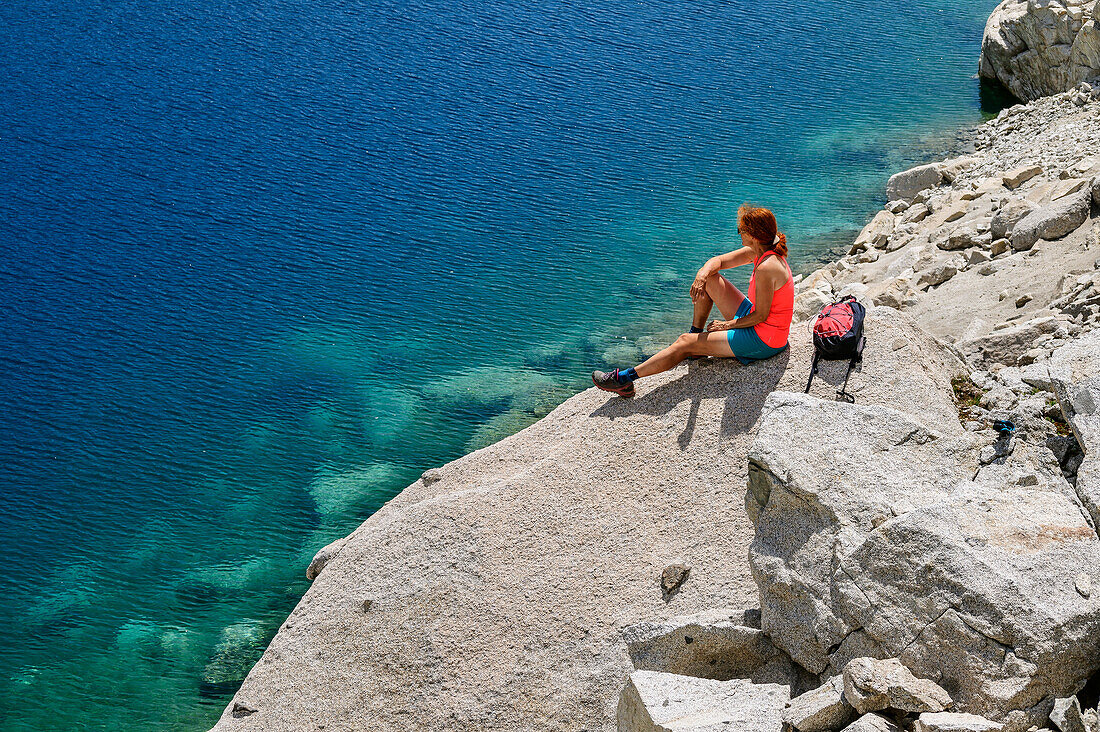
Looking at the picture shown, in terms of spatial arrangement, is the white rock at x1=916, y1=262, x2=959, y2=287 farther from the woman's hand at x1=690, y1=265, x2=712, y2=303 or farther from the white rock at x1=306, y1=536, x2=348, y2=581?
the white rock at x1=306, y1=536, x2=348, y2=581

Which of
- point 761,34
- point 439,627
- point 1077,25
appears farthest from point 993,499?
point 761,34

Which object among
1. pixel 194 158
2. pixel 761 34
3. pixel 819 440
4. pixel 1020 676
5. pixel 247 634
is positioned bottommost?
pixel 1020 676

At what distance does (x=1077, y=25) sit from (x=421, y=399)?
1953 centimetres

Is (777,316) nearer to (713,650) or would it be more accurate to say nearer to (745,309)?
(745,309)

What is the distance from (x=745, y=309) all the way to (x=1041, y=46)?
20.7 meters

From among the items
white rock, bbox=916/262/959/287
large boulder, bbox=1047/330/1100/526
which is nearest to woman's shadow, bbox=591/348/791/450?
large boulder, bbox=1047/330/1100/526

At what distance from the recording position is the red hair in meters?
10.3

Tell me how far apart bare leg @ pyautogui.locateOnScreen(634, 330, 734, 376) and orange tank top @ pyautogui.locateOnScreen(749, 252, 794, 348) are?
1.28 ft

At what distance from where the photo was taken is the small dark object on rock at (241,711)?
1070 centimetres

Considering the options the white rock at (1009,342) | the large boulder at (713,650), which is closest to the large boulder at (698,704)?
the large boulder at (713,650)

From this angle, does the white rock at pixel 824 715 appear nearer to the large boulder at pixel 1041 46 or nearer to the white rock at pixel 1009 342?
the white rock at pixel 1009 342

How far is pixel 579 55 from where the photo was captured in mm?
30719

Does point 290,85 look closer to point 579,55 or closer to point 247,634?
point 579,55

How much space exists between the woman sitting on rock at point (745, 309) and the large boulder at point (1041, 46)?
1884 cm
